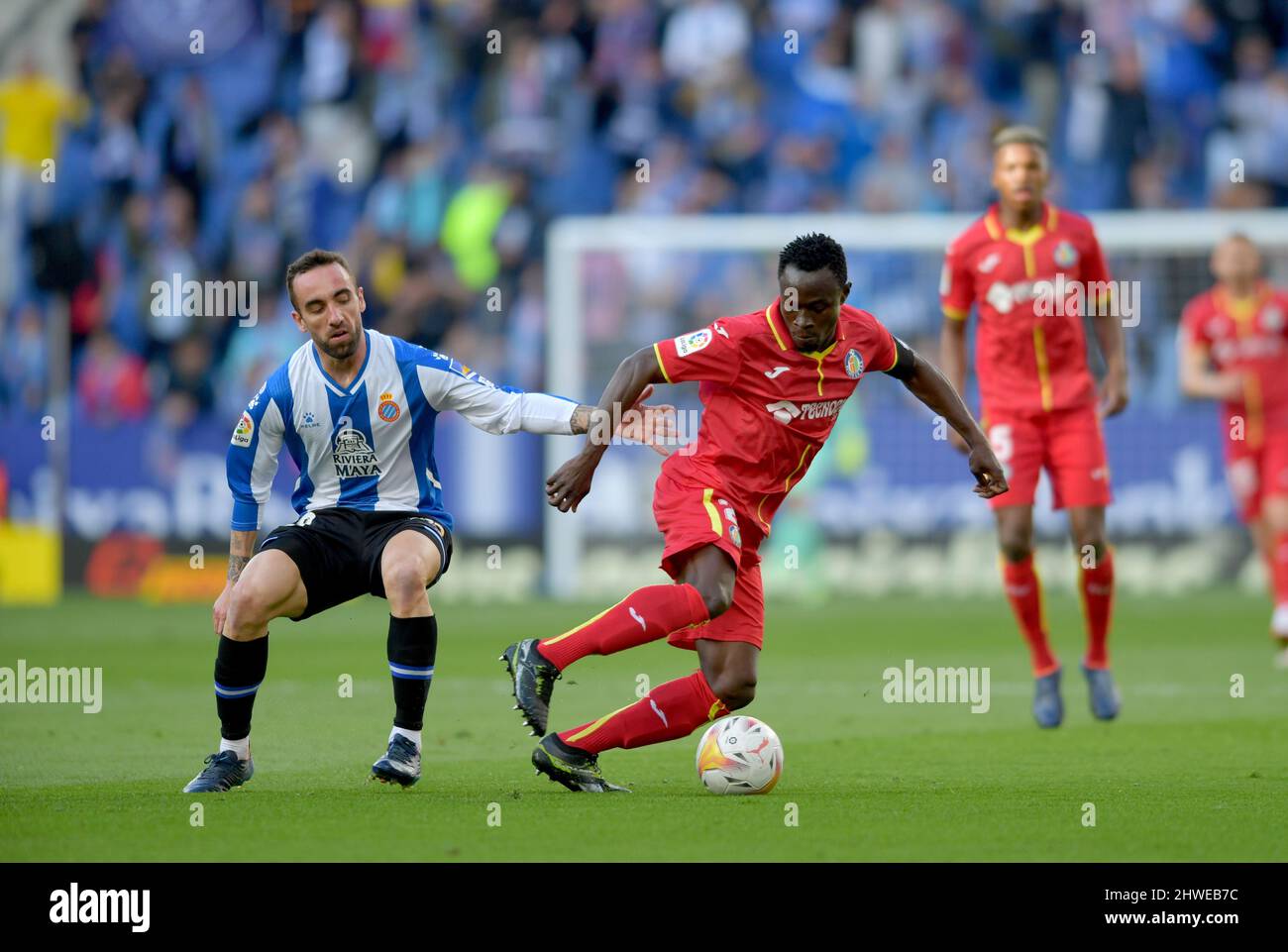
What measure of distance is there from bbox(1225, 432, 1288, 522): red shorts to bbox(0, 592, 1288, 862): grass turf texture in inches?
37.8

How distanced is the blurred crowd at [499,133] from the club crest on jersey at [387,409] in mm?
11409

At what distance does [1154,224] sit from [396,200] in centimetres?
722

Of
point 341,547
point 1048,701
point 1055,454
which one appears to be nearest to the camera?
point 341,547

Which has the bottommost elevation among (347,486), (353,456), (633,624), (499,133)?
(633,624)

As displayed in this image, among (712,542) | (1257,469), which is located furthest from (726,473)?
(1257,469)

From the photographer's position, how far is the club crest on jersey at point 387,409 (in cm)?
729

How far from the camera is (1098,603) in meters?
9.73

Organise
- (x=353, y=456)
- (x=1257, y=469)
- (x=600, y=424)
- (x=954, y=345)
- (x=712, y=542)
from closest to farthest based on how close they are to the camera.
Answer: (x=600, y=424) < (x=712, y=542) < (x=353, y=456) < (x=954, y=345) < (x=1257, y=469)

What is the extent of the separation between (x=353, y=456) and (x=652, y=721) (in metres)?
1.47

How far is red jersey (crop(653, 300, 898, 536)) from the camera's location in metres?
7.04

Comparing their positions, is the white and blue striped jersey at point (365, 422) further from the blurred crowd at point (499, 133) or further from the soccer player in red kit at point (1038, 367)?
the blurred crowd at point (499, 133)

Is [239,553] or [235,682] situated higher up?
[239,553]

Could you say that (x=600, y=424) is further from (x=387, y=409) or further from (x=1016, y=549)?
(x=1016, y=549)

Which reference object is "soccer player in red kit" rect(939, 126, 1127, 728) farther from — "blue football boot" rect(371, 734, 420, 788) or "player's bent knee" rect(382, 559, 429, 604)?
"blue football boot" rect(371, 734, 420, 788)
